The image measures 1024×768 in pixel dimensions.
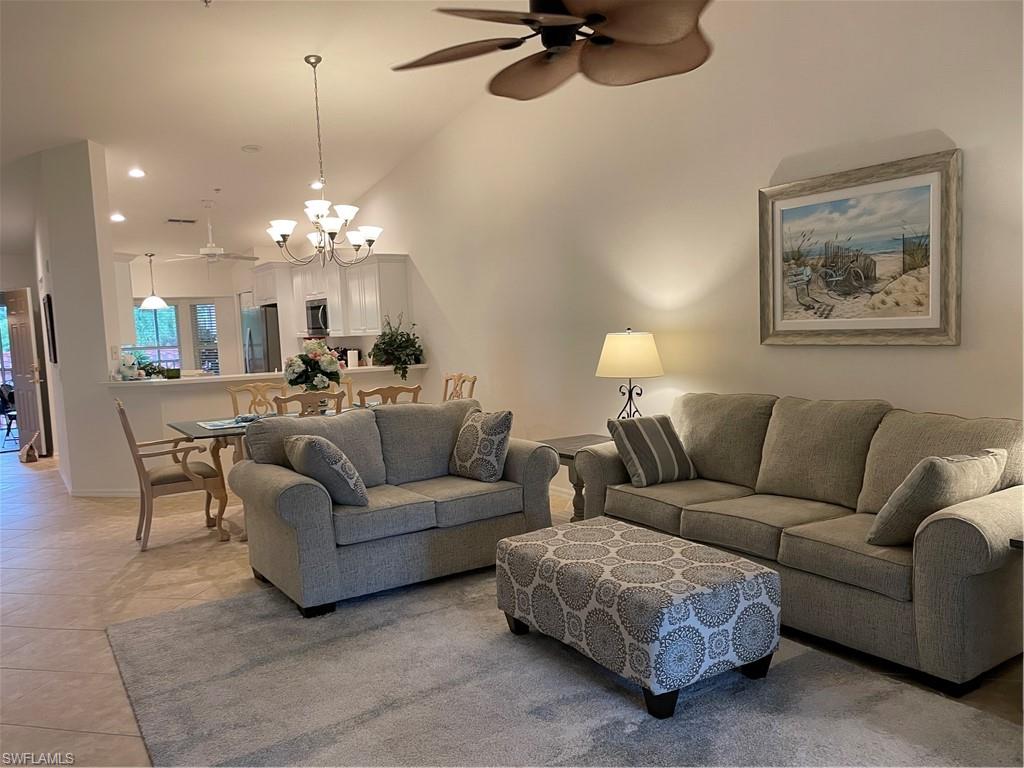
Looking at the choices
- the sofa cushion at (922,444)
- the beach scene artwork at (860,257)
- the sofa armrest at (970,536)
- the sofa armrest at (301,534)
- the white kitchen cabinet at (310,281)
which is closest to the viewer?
the sofa armrest at (970,536)

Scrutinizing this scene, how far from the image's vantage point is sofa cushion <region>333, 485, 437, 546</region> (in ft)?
11.5

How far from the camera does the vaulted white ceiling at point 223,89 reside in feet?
14.6

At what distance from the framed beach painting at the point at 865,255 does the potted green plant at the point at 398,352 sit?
4131mm

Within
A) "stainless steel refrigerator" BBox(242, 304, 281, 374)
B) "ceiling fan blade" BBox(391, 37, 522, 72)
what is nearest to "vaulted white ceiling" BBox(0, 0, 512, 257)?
"stainless steel refrigerator" BBox(242, 304, 281, 374)

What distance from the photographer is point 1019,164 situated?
309cm

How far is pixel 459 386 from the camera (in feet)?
21.0

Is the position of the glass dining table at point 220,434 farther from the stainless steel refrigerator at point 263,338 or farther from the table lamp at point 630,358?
the stainless steel refrigerator at point 263,338

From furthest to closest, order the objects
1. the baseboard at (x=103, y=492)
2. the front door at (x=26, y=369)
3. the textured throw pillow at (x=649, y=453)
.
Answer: the front door at (x=26, y=369), the baseboard at (x=103, y=492), the textured throw pillow at (x=649, y=453)

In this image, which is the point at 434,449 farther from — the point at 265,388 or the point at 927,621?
the point at 927,621

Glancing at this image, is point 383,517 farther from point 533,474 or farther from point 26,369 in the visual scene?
point 26,369

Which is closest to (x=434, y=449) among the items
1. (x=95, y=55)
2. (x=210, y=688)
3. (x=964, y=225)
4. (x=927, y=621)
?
(x=210, y=688)

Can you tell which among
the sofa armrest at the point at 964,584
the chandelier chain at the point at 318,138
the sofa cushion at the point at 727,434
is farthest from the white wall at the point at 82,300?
the sofa armrest at the point at 964,584

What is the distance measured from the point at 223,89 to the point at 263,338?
436 centimetres

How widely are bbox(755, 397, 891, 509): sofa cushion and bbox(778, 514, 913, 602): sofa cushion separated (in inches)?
10.9
